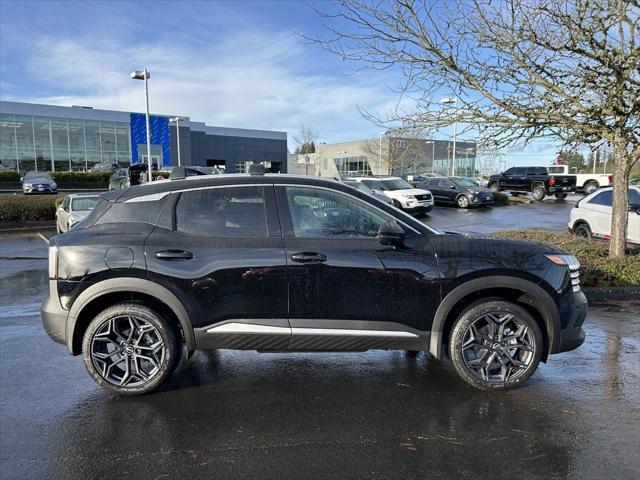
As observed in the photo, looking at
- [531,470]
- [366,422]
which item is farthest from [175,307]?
[531,470]

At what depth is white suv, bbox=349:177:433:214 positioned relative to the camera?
66.7 ft

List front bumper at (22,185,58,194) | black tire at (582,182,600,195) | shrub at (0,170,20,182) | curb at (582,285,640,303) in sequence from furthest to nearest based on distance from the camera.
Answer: shrub at (0,170,20,182) → black tire at (582,182,600,195) → front bumper at (22,185,58,194) → curb at (582,285,640,303)

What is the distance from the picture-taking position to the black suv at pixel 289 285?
12.6 feet

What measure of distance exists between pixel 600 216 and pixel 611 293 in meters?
3.92

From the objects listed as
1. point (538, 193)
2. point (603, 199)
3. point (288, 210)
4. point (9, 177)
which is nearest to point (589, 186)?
point (538, 193)

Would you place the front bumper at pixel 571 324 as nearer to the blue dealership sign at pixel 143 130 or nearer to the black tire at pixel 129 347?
the black tire at pixel 129 347

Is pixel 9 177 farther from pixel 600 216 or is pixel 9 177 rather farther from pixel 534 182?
pixel 600 216

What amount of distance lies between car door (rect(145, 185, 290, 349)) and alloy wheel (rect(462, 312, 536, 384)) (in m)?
1.57

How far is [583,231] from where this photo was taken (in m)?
11.2

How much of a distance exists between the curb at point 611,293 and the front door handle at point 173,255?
6064 mm

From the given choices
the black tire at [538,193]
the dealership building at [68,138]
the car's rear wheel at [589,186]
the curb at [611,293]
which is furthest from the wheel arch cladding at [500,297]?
the dealership building at [68,138]

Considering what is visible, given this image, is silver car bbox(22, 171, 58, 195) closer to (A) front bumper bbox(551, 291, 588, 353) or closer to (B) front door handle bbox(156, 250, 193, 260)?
(B) front door handle bbox(156, 250, 193, 260)

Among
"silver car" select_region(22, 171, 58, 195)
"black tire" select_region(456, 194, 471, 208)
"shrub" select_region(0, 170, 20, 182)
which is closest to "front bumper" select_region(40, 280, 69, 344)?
"black tire" select_region(456, 194, 471, 208)

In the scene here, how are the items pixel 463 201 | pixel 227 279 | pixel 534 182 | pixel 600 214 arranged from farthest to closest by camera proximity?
pixel 534 182, pixel 463 201, pixel 600 214, pixel 227 279
